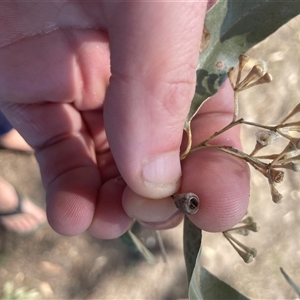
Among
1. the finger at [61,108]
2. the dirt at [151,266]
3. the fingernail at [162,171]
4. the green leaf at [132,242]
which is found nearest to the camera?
the fingernail at [162,171]

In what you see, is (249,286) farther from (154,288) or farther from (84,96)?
(84,96)

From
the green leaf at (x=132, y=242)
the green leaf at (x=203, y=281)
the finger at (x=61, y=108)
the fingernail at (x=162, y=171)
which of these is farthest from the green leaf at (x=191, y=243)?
the green leaf at (x=132, y=242)

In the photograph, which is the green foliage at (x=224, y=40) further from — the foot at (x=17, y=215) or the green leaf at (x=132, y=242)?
the foot at (x=17, y=215)

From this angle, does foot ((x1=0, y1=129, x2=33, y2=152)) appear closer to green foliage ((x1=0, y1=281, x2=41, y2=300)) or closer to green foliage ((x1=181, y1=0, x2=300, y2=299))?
green foliage ((x1=0, y1=281, x2=41, y2=300))

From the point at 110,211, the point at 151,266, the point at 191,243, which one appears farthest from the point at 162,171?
the point at 151,266

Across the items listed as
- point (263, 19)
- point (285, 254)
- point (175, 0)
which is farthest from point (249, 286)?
point (175, 0)

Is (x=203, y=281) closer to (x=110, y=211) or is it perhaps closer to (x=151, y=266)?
(x=110, y=211)

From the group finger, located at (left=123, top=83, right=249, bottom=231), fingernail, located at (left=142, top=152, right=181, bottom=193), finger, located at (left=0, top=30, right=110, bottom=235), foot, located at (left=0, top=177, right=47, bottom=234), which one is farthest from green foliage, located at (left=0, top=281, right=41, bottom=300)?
fingernail, located at (left=142, top=152, right=181, bottom=193)
